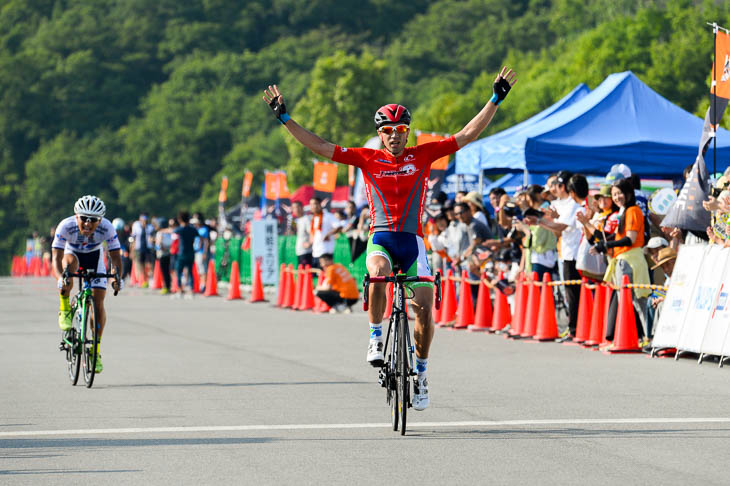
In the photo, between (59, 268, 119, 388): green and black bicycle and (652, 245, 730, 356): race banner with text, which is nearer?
(59, 268, 119, 388): green and black bicycle

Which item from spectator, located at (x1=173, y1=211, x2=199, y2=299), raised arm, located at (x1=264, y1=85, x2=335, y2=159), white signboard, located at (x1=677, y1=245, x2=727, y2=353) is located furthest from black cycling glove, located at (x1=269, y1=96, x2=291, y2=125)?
spectator, located at (x1=173, y1=211, x2=199, y2=299)

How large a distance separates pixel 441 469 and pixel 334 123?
82.6 m

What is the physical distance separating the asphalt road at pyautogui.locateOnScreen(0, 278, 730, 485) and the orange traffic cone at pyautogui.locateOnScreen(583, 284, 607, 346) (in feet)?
1.07

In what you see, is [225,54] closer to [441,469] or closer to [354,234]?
[354,234]

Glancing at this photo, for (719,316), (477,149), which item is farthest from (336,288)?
(719,316)

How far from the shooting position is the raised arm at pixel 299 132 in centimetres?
952

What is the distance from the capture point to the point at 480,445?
335 inches

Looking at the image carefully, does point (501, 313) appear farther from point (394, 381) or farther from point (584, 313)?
point (394, 381)

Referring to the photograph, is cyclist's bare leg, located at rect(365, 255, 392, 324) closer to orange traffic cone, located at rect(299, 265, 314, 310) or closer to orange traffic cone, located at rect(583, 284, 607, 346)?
orange traffic cone, located at rect(583, 284, 607, 346)

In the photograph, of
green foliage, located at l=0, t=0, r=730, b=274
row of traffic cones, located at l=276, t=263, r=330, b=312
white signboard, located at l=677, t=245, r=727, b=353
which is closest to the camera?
white signboard, located at l=677, t=245, r=727, b=353

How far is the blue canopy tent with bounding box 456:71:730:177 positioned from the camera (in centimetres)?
2069

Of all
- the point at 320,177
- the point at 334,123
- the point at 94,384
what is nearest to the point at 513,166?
the point at 94,384

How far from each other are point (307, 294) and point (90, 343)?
12.4m

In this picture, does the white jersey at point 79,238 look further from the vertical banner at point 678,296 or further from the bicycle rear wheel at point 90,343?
the vertical banner at point 678,296
